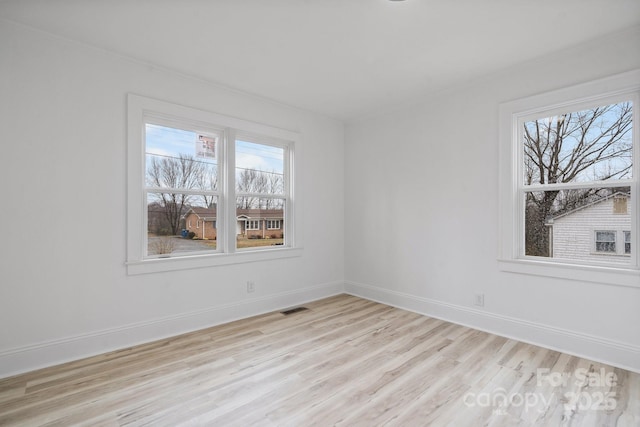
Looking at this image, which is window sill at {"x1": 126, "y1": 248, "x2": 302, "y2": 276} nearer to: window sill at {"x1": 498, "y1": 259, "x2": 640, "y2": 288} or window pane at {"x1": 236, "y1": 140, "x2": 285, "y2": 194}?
window pane at {"x1": 236, "y1": 140, "x2": 285, "y2": 194}

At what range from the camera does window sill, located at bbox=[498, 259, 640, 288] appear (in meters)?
2.46

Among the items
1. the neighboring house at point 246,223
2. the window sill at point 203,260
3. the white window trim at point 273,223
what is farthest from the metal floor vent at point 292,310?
the white window trim at point 273,223

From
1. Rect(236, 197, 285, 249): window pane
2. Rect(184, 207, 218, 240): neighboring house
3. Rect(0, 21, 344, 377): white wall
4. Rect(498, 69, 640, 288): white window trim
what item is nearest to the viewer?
Rect(0, 21, 344, 377): white wall

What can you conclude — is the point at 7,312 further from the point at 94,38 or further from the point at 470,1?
the point at 470,1

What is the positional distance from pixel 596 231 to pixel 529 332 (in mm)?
1091

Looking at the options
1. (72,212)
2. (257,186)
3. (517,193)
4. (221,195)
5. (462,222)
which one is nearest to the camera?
(72,212)

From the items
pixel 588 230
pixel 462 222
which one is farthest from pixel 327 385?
pixel 588 230

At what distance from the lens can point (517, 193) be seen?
10.1 feet

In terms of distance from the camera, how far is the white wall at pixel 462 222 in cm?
259

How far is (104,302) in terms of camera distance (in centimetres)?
273

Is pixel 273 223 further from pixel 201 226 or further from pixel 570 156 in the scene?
pixel 570 156

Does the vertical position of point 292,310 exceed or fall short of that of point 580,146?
it falls short

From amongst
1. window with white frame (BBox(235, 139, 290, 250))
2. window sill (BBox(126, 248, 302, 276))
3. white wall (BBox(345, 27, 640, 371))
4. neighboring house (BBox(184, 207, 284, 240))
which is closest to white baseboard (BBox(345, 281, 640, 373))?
white wall (BBox(345, 27, 640, 371))

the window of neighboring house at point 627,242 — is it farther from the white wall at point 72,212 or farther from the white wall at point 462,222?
the white wall at point 72,212
